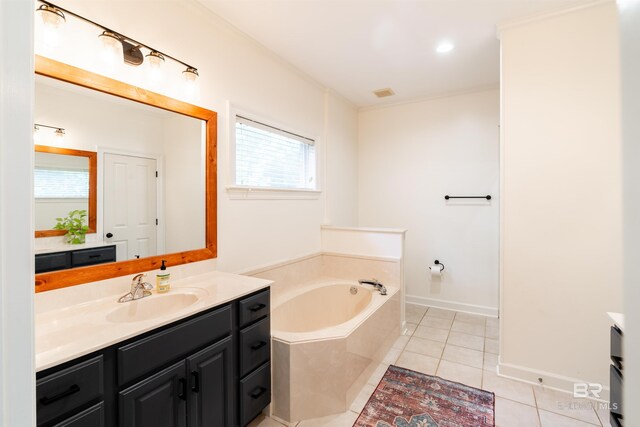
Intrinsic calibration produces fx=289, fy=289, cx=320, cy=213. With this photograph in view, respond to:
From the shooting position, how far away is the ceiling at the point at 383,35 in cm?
198

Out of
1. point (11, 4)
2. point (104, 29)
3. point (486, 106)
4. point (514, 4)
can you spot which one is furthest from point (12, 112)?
point (486, 106)

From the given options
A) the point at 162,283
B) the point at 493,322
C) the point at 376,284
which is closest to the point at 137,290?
A: the point at 162,283

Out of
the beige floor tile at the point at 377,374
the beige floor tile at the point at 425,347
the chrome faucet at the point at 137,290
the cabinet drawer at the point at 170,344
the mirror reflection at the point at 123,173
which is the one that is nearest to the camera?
the cabinet drawer at the point at 170,344

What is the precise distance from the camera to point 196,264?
1935 mm

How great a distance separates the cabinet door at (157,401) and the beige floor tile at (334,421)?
80 centimetres

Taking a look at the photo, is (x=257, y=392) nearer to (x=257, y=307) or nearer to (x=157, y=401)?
(x=257, y=307)

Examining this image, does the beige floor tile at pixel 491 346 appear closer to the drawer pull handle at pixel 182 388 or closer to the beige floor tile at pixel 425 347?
the beige floor tile at pixel 425 347

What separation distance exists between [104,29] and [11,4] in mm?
1394

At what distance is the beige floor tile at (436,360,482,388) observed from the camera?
2.17 meters

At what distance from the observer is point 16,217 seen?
15.5 inches

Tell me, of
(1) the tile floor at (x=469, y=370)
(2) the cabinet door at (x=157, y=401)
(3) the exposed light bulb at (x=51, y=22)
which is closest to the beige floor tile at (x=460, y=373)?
(1) the tile floor at (x=469, y=370)

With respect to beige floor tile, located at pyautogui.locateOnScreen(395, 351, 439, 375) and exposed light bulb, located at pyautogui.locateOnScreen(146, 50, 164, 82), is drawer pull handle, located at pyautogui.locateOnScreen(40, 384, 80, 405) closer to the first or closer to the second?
exposed light bulb, located at pyautogui.locateOnScreen(146, 50, 164, 82)

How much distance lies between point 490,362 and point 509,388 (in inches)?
13.0

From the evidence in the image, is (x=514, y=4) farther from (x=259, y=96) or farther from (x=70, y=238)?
(x=70, y=238)
